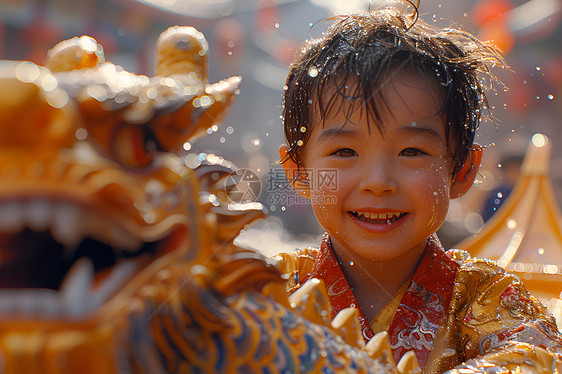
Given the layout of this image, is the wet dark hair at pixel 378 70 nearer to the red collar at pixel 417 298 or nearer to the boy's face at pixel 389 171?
the boy's face at pixel 389 171

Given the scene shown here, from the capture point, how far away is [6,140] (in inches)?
15.9

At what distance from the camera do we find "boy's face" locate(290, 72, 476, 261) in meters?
1.08

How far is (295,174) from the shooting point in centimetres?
140

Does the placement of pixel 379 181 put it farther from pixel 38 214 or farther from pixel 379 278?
pixel 38 214

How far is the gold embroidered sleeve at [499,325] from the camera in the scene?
0.88m

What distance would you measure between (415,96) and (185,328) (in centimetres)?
82

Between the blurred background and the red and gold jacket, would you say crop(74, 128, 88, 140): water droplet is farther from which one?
the blurred background

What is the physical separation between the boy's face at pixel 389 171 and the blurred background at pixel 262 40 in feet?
16.5

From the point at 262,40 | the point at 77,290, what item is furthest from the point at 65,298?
the point at 262,40

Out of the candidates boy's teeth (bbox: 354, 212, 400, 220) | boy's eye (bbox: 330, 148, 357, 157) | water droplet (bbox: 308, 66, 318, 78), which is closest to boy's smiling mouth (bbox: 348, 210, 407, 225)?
boy's teeth (bbox: 354, 212, 400, 220)

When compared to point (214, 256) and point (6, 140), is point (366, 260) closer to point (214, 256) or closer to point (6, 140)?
point (214, 256)

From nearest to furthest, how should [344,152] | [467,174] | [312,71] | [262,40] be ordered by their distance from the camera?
1. [344,152]
2. [312,71]
3. [467,174]
4. [262,40]

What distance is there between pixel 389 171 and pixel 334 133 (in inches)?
5.9

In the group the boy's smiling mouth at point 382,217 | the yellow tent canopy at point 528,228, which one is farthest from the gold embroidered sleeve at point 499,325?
the yellow tent canopy at point 528,228
